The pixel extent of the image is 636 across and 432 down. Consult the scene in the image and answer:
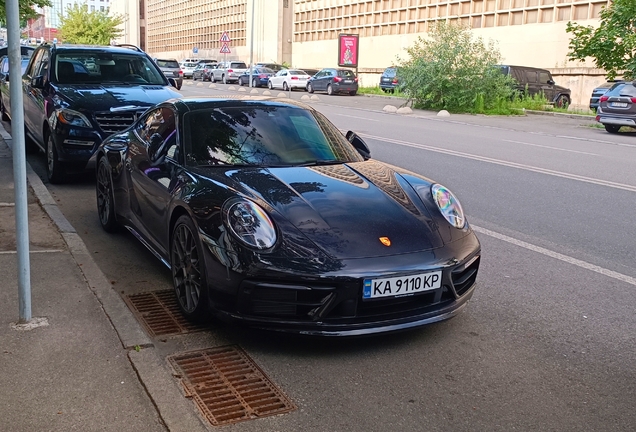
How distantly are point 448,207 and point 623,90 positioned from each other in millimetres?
17644

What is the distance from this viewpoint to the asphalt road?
11.6 ft

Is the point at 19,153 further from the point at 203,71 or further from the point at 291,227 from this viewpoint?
the point at 203,71

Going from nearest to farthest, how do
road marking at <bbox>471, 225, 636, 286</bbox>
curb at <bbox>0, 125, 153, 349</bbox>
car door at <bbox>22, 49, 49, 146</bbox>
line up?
curb at <bbox>0, 125, 153, 349</bbox> → road marking at <bbox>471, 225, 636, 286</bbox> → car door at <bbox>22, 49, 49, 146</bbox>

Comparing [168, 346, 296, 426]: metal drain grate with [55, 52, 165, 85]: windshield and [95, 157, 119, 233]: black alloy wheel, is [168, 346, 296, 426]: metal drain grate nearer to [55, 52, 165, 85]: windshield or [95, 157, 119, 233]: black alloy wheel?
[95, 157, 119, 233]: black alloy wheel

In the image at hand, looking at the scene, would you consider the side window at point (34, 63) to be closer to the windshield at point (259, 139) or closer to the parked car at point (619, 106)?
the windshield at point (259, 139)

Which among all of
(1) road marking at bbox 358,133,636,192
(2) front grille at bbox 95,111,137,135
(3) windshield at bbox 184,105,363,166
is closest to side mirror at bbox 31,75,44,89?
(2) front grille at bbox 95,111,137,135

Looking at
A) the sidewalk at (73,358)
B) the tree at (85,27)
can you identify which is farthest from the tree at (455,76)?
A: the tree at (85,27)

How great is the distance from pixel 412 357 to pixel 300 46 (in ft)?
214

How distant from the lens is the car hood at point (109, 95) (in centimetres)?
916

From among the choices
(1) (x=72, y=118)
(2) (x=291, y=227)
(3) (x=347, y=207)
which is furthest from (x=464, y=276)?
(1) (x=72, y=118)

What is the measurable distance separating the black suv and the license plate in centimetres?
583

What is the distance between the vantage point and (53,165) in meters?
9.25

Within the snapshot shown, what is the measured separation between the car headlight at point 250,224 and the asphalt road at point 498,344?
0.65 metres

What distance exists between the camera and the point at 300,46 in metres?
67.4
